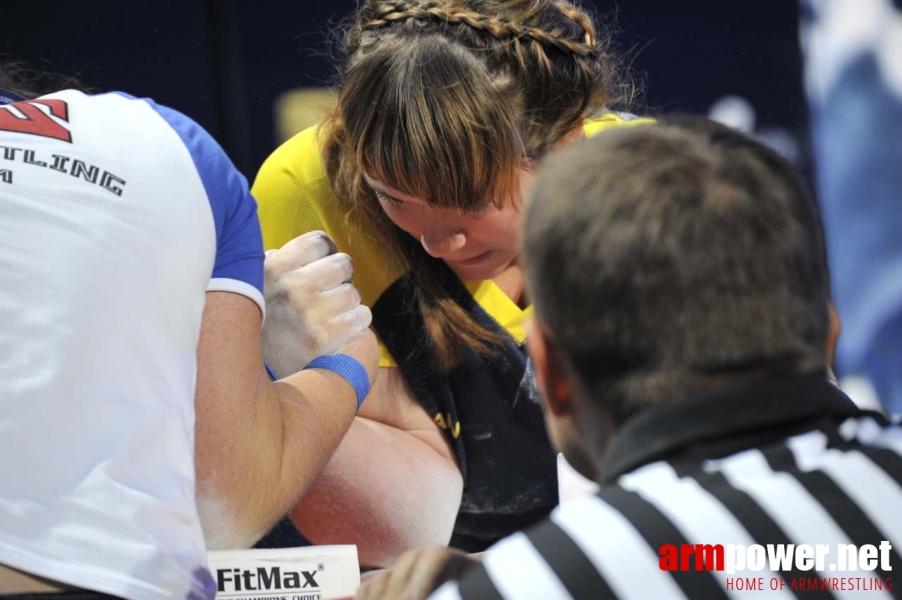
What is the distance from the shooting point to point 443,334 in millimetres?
1630

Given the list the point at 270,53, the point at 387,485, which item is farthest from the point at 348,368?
the point at 270,53

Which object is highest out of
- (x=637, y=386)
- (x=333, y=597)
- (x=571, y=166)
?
(x=571, y=166)

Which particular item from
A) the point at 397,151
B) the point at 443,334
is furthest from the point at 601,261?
the point at 443,334

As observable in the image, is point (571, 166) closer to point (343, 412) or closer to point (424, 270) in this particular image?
point (343, 412)

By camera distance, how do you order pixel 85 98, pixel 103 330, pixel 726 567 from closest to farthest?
1. pixel 726 567
2. pixel 103 330
3. pixel 85 98

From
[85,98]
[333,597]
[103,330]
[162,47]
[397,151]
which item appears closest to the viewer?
[103,330]

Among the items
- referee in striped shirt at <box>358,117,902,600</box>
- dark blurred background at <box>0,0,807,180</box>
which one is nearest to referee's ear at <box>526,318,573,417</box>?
referee in striped shirt at <box>358,117,902,600</box>

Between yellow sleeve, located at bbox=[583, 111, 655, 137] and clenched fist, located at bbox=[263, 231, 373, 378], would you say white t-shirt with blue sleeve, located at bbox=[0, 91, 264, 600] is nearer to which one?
clenched fist, located at bbox=[263, 231, 373, 378]

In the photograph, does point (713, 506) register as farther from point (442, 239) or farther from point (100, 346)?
point (442, 239)

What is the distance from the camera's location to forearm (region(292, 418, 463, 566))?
159cm

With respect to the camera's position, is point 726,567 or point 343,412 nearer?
point 726,567

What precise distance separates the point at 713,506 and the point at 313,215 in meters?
1.08

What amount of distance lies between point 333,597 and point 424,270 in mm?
601

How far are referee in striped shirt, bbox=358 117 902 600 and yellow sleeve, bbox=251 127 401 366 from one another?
3.11 feet
